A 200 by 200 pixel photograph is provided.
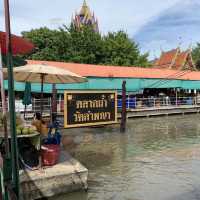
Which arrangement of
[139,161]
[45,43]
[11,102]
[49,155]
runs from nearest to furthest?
[11,102]
[49,155]
[139,161]
[45,43]

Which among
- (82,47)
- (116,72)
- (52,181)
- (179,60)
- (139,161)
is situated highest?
(82,47)

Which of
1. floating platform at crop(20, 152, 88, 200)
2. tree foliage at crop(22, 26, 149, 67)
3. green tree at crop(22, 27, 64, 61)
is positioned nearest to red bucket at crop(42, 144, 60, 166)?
floating platform at crop(20, 152, 88, 200)

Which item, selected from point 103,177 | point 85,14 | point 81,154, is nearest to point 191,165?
point 103,177

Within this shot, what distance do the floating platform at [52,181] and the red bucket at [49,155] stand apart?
0.42 ft

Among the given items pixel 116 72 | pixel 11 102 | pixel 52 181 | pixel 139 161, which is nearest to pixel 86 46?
pixel 116 72

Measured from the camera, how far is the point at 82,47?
30031 millimetres

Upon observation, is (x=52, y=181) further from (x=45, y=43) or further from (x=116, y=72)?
(x=45, y=43)

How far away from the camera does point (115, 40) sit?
104ft

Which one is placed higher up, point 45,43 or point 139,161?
point 45,43

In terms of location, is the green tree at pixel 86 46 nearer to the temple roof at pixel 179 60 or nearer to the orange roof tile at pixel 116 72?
the orange roof tile at pixel 116 72

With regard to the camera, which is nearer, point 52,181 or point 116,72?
point 52,181

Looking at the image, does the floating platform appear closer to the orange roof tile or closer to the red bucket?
the red bucket

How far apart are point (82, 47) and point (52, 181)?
82.1 feet

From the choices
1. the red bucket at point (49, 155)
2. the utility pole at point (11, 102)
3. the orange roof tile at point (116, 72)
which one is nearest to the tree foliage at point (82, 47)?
the orange roof tile at point (116, 72)
